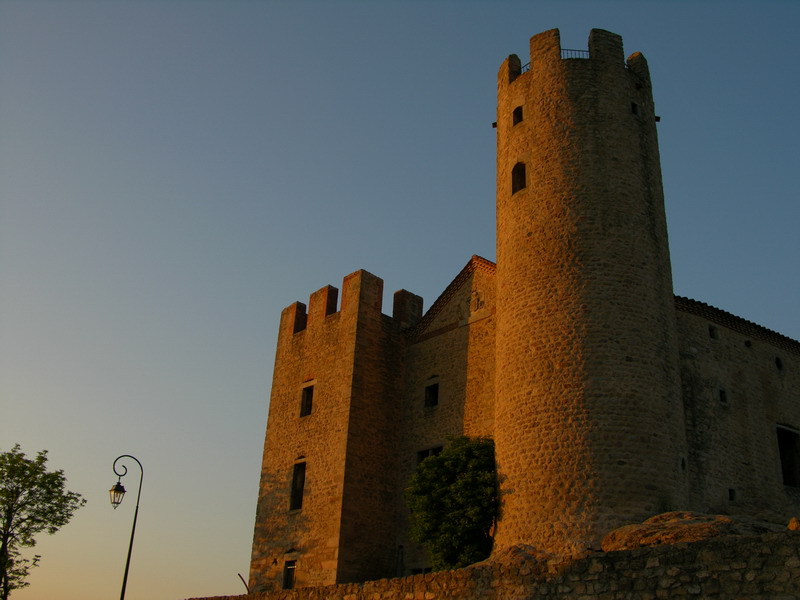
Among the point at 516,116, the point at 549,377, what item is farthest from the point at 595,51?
the point at 549,377

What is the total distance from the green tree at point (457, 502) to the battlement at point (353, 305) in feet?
20.6

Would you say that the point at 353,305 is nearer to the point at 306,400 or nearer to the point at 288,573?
the point at 306,400

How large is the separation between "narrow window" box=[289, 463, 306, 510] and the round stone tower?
27.0 feet

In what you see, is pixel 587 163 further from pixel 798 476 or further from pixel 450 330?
pixel 798 476

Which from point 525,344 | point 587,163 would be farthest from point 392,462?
point 587,163

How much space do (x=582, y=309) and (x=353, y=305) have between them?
30.3 ft

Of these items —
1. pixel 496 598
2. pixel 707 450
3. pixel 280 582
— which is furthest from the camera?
pixel 280 582

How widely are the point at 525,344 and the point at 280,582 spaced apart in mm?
10630

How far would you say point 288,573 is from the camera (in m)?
23.0

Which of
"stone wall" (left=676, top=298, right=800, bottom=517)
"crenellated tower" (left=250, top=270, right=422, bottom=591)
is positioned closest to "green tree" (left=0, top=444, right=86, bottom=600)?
"crenellated tower" (left=250, top=270, right=422, bottom=591)

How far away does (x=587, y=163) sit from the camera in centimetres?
1931

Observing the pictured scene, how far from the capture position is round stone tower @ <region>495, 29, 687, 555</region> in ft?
53.9

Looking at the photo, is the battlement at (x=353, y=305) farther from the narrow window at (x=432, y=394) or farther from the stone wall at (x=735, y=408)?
the stone wall at (x=735, y=408)

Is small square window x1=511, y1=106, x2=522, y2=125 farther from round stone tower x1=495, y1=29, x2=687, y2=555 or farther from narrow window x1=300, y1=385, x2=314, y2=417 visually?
narrow window x1=300, y1=385, x2=314, y2=417
